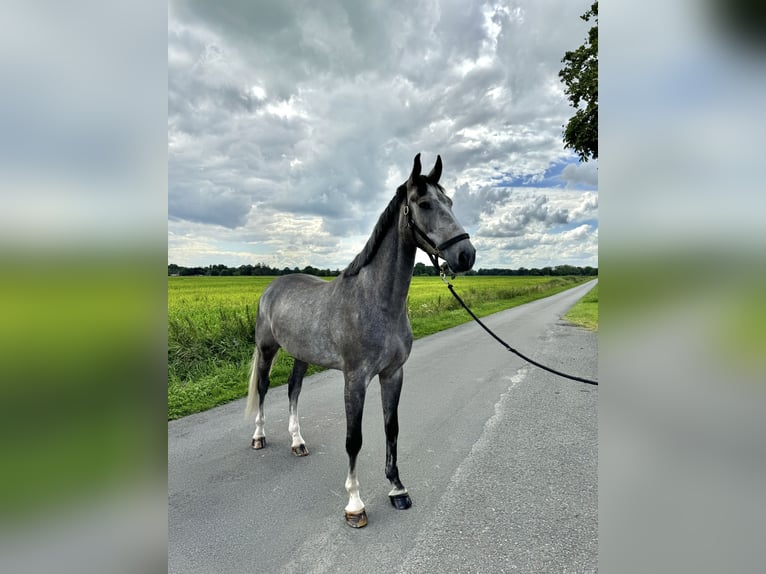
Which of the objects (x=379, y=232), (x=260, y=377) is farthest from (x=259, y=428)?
(x=379, y=232)

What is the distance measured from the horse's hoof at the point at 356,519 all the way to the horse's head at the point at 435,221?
178 cm

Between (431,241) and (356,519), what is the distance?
1945mm

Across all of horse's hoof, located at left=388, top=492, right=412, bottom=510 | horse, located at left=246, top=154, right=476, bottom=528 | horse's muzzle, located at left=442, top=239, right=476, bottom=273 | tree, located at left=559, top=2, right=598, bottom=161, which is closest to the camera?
horse's muzzle, located at left=442, top=239, right=476, bottom=273

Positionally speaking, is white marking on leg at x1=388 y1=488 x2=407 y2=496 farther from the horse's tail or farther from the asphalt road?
the horse's tail

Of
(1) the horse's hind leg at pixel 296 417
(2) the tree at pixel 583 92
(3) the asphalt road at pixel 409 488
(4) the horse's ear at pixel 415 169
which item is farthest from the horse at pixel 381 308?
(2) the tree at pixel 583 92

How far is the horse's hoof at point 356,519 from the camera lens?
8.46ft

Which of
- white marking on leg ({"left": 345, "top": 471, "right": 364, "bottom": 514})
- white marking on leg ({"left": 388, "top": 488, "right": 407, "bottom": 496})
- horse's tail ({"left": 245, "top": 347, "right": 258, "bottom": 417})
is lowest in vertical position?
white marking on leg ({"left": 388, "top": 488, "right": 407, "bottom": 496})

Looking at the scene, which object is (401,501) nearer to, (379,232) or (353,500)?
(353,500)

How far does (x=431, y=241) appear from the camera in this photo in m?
2.56

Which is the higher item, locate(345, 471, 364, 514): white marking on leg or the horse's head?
the horse's head

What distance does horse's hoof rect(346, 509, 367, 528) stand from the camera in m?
2.58

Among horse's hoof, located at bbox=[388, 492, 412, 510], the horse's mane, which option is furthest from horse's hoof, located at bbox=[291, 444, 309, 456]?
the horse's mane
